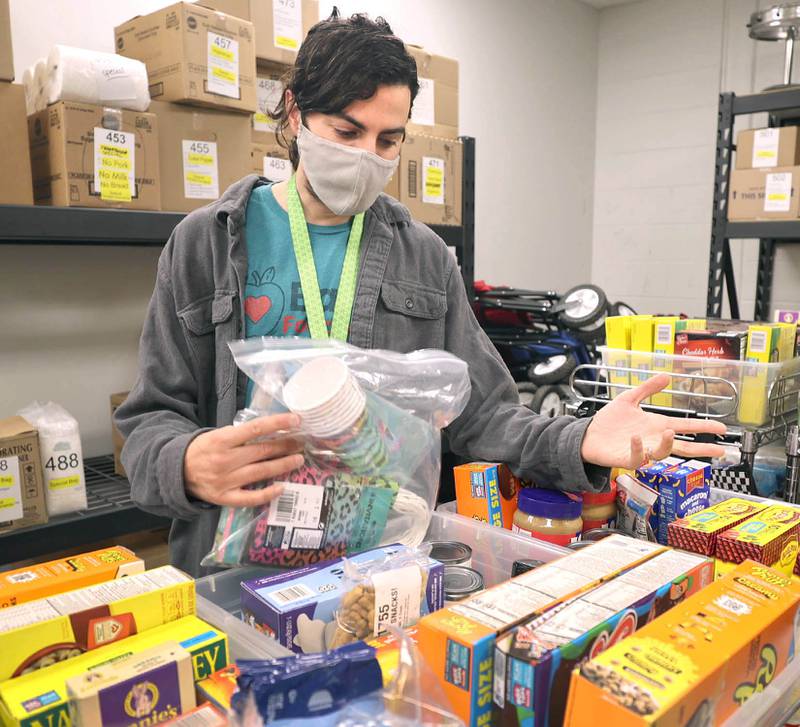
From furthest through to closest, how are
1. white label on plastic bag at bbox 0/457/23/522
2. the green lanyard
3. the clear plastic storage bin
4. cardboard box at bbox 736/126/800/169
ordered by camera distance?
cardboard box at bbox 736/126/800/169
white label on plastic bag at bbox 0/457/23/522
the clear plastic storage bin
the green lanyard

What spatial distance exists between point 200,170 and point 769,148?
2.21 metres

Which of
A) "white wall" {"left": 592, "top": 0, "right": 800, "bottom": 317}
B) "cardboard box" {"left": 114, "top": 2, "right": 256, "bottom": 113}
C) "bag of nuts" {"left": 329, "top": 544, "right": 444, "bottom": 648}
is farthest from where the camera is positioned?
"white wall" {"left": 592, "top": 0, "right": 800, "bottom": 317}

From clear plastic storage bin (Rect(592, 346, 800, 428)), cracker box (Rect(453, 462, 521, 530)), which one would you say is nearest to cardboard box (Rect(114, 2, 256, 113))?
clear plastic storage bin (Rect(592, 346, 800, 428))

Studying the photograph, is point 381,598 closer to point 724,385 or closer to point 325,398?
point 325,398

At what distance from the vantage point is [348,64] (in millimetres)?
991

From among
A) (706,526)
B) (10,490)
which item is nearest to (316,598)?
(706,526)

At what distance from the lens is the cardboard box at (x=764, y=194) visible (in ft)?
9.27

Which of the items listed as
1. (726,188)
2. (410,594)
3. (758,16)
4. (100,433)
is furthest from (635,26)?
(410,594)

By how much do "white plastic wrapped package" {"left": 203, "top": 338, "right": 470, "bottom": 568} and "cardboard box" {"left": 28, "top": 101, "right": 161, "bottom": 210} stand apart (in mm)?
1207

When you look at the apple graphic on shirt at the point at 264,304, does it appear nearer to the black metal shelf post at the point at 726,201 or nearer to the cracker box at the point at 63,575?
the cracker box at the point at 63,575

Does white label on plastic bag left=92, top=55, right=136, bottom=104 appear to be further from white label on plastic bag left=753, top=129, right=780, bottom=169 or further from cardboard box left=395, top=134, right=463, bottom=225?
white label on plastic bag left=753, top=129, right=780, bottom=169

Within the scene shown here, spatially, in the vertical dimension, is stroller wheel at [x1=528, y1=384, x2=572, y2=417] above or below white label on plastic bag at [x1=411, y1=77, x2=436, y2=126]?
below

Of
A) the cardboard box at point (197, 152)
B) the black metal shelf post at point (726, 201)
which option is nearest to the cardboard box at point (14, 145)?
the cardboard box at point (197, 152)

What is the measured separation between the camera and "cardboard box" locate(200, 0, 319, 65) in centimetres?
212
